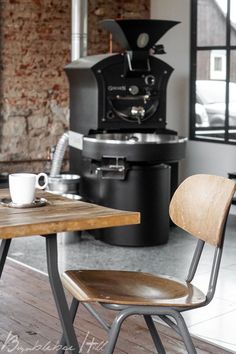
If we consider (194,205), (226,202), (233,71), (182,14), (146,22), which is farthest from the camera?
(182,14)

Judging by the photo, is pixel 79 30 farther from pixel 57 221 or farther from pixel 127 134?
pixel 57 221

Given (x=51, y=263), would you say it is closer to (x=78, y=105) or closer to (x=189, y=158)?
(x=78, y=105)

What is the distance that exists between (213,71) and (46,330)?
12.7 ft

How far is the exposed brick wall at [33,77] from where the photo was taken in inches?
243

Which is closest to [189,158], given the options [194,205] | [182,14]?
[182,14]

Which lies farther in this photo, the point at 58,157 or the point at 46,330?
the point at 58,157

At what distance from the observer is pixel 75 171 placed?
5.62 m

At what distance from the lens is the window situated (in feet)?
20.4

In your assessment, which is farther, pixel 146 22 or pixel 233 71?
pixel 233 71

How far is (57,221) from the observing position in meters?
2.08

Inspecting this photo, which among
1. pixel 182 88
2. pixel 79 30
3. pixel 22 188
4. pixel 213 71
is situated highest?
pixel 79 30

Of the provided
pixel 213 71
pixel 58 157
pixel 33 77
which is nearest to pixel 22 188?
pixel 58 157

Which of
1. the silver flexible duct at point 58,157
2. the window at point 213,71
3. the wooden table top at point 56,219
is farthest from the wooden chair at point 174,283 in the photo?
the window at point 213,71

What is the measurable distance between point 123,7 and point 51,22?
3.05 feet
